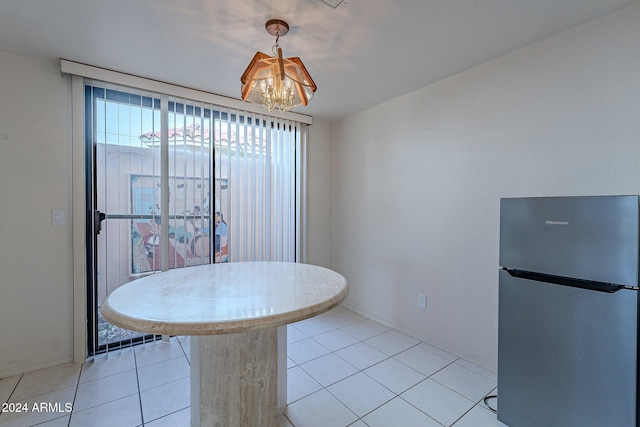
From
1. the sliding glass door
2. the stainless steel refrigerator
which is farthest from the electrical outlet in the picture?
the sliding glass door

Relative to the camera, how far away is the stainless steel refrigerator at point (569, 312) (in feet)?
3.97

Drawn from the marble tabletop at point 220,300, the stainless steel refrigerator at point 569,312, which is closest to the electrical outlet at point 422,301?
the stainless steel refrigerator at point 569,312

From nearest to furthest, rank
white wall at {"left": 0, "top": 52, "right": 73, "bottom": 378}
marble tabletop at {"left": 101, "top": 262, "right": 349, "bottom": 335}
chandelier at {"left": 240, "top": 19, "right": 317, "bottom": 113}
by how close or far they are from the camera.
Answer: marble tabletop at {"left": 101, "top": 262, "right": 349, "bottom": 335} → chandelier at {"left": 240, "top": 19, "right": 317, "bottom": 113} → white wall at {"left": 0, "top": 52, "right": 73, "bottom": 378}

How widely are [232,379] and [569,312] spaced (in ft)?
5.36

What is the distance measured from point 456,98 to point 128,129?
272cm

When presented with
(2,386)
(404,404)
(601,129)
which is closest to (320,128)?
(601,129)

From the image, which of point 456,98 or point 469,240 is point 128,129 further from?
point 469,240

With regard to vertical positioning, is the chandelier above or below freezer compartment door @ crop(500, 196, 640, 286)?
above

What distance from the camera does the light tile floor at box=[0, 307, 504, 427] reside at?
5.26 feet

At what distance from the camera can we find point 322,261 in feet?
11.8

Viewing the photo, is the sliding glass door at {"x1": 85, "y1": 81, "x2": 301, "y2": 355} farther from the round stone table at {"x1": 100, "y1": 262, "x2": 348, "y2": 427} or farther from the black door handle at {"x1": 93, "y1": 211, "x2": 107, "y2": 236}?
the round stone table at {"x1": 100, "y1": 262, "x2": 348, "y2": 427}

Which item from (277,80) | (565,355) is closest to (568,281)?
(565,355)

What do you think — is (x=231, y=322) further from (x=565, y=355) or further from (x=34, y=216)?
(x=34, y=216)

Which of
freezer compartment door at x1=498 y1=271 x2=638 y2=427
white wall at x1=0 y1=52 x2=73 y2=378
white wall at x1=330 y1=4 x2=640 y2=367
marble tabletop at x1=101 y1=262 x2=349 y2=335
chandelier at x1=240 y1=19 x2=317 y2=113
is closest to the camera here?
marble tabletop at x1=101 y1=262 x2=349 y2=335
